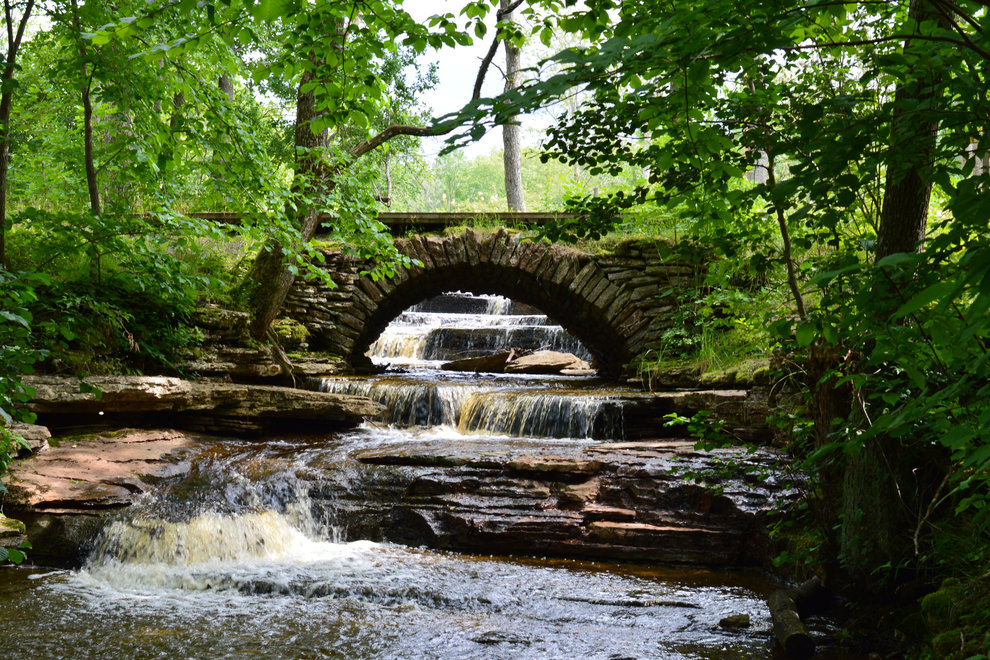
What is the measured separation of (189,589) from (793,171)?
14.6 ft

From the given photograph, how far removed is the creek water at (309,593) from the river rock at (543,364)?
490cm

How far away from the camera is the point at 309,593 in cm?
Answer: 440

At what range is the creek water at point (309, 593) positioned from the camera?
3620 mm

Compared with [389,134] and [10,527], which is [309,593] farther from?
[389,134]

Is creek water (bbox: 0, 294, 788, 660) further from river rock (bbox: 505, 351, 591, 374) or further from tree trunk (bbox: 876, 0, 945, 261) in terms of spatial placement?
river rock (bbox: 505, 351, 591, 374)

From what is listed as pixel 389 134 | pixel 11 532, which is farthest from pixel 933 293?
pixel 389 134

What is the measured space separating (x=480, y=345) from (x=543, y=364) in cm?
228

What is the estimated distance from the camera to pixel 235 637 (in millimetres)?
3709

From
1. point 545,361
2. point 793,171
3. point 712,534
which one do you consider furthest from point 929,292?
point 545,361

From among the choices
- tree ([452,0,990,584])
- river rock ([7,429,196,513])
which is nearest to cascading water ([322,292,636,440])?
river rock ([7,429,196,513])

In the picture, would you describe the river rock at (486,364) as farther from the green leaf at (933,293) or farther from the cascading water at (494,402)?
Result: the green leaf at (933,293)

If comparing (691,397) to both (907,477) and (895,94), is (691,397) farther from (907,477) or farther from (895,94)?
(895,94)

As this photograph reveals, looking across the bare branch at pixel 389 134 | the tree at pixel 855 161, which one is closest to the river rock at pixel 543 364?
the bare branch at pixel 389 134

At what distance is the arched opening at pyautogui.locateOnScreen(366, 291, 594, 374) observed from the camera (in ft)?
40.1
